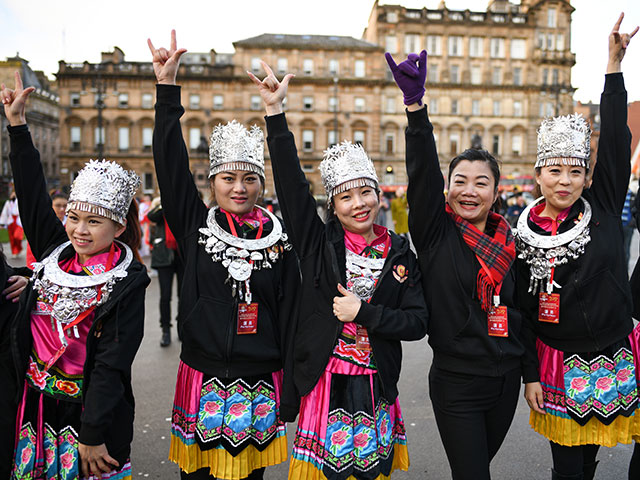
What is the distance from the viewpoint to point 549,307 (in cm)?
279

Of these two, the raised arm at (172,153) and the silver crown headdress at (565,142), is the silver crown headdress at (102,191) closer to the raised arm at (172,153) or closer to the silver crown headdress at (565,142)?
the raised arm at (172,153)

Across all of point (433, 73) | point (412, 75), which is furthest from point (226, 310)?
point (433, 73)

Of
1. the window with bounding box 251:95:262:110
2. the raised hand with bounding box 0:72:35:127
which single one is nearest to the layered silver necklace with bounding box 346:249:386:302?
the raised hand with bounding box 0:72:35:127

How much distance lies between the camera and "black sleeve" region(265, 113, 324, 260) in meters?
2.58

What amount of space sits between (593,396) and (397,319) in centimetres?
128

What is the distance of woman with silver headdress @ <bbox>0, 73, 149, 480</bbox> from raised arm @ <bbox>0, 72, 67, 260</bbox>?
0.77ft

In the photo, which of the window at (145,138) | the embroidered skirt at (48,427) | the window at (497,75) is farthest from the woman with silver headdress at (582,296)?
the window at (497,75)

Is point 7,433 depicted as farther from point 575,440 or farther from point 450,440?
point 575,440

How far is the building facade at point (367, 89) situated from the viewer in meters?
48.3

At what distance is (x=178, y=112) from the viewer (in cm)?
276

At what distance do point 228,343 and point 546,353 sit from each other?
1775 millimetres

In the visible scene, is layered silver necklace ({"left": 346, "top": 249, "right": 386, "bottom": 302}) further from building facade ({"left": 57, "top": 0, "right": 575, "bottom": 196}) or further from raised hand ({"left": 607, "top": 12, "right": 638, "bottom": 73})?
building facade ({"left": 57, "top": 0, "right": 575, "bottom": 196})

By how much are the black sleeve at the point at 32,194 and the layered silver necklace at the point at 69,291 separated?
376 mm

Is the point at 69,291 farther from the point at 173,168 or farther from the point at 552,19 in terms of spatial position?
the point at 552,19
